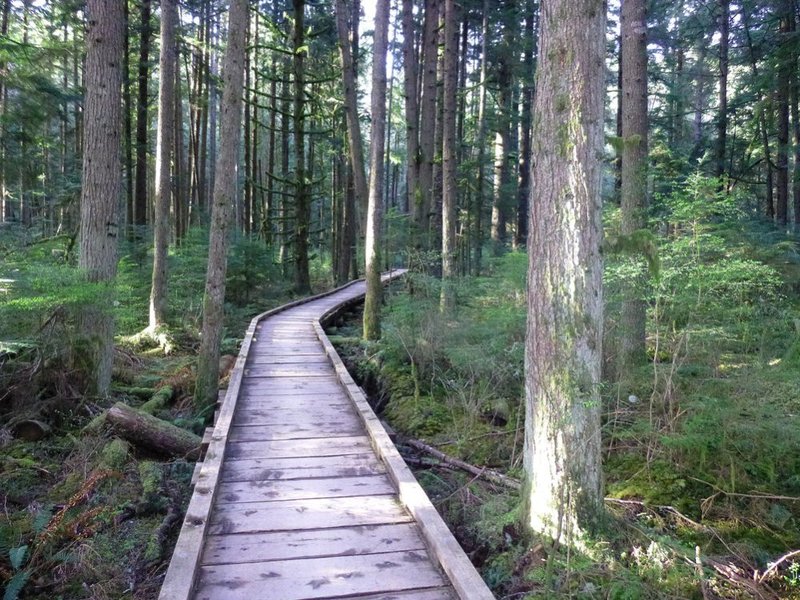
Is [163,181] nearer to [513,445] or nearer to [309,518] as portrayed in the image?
[513,445]

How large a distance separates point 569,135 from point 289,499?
344cm

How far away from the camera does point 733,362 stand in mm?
6387

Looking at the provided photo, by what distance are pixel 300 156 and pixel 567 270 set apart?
15315 millimetres

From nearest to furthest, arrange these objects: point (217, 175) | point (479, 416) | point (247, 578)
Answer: point (247, 578), point (479, 416), point (217, 175)

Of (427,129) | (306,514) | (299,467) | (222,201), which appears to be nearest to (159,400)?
(222,201)

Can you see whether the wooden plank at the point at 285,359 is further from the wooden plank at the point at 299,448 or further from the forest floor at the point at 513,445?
the wooden plank at the point at 299,448

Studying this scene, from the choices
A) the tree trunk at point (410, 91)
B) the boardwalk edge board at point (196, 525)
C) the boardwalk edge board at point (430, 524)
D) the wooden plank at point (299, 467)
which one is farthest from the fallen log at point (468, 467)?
the tree trunk at point (410, 91)

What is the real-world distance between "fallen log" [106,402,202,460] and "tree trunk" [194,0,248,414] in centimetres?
134

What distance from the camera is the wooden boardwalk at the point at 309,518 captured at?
3186 mm

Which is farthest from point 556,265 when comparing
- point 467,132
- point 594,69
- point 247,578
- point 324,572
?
point 467,132

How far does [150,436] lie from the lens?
626cm

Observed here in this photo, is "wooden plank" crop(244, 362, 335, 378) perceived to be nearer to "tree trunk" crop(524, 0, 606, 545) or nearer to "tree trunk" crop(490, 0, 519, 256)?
"tree trunk" crop(524, 0, 606, 545)

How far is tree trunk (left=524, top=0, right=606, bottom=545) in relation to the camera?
11.4 feet

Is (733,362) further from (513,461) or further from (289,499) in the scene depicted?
(289,499)
